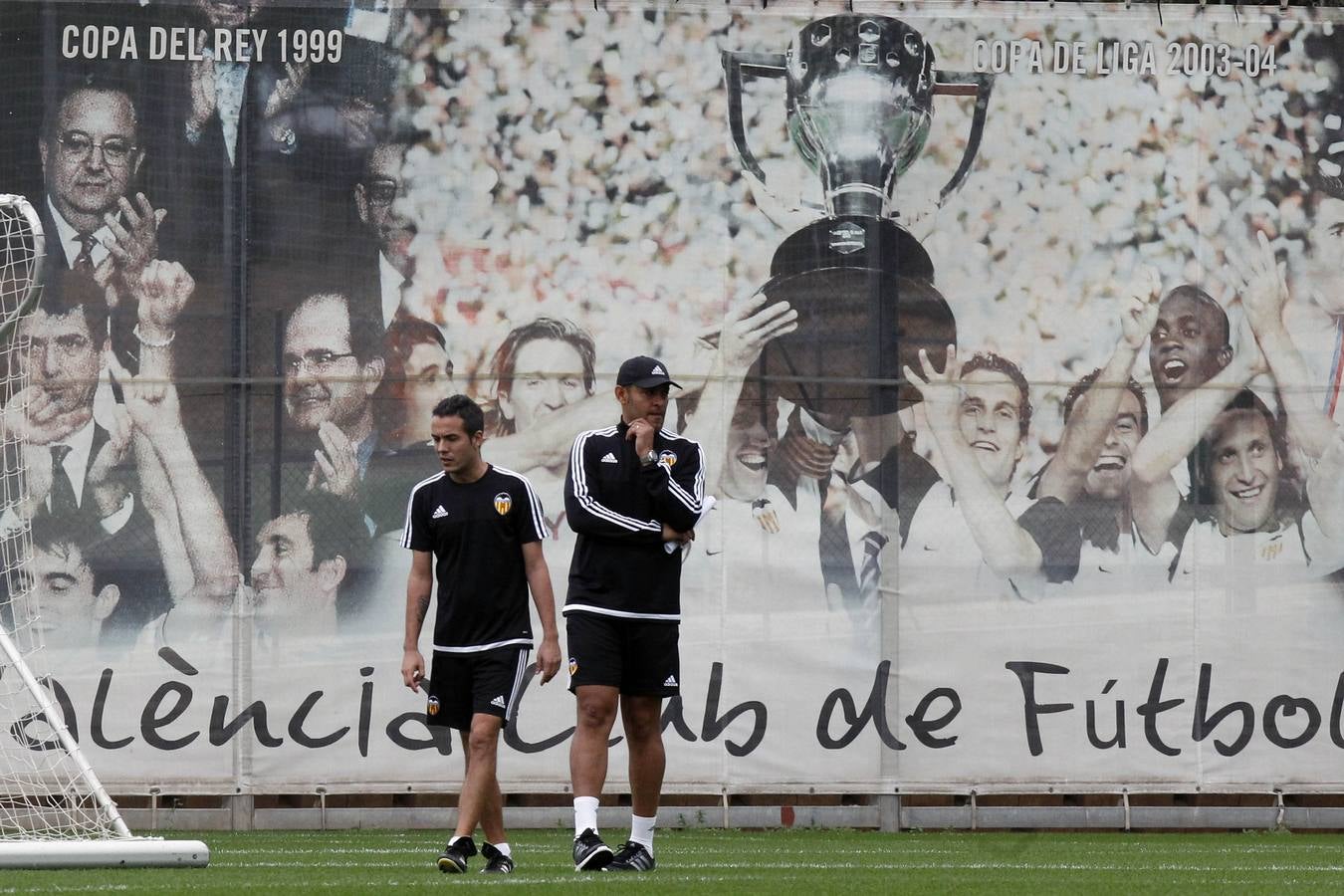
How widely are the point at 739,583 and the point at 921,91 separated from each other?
2.72 meters

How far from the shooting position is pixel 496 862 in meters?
7.12

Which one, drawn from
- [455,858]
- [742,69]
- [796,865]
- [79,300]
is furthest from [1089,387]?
[455,858]

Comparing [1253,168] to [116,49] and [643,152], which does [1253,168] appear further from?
[116,49]

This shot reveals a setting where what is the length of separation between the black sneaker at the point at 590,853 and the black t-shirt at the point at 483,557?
73 centimetres

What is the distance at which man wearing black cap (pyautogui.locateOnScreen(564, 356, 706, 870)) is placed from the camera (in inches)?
281

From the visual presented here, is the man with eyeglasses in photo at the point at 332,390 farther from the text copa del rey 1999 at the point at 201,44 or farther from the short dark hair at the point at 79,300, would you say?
the text copa del rey 1999 at the point at 201,44

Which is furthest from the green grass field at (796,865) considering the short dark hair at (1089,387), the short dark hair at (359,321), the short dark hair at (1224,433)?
the short dark hair at (359,321)

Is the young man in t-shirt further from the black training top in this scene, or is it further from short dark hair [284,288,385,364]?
short dark hair [284,288,385,364]

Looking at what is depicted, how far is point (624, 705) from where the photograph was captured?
7363 millimetres

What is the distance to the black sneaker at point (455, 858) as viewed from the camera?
6859 mm

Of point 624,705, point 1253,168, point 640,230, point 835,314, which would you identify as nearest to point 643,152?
point 640,230

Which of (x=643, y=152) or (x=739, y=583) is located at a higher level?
(x=643, y=152)

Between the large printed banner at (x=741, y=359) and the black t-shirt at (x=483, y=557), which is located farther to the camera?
the large printed banner at (x=741, y=359)

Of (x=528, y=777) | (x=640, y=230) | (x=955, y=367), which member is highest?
(x=640, y=230)
